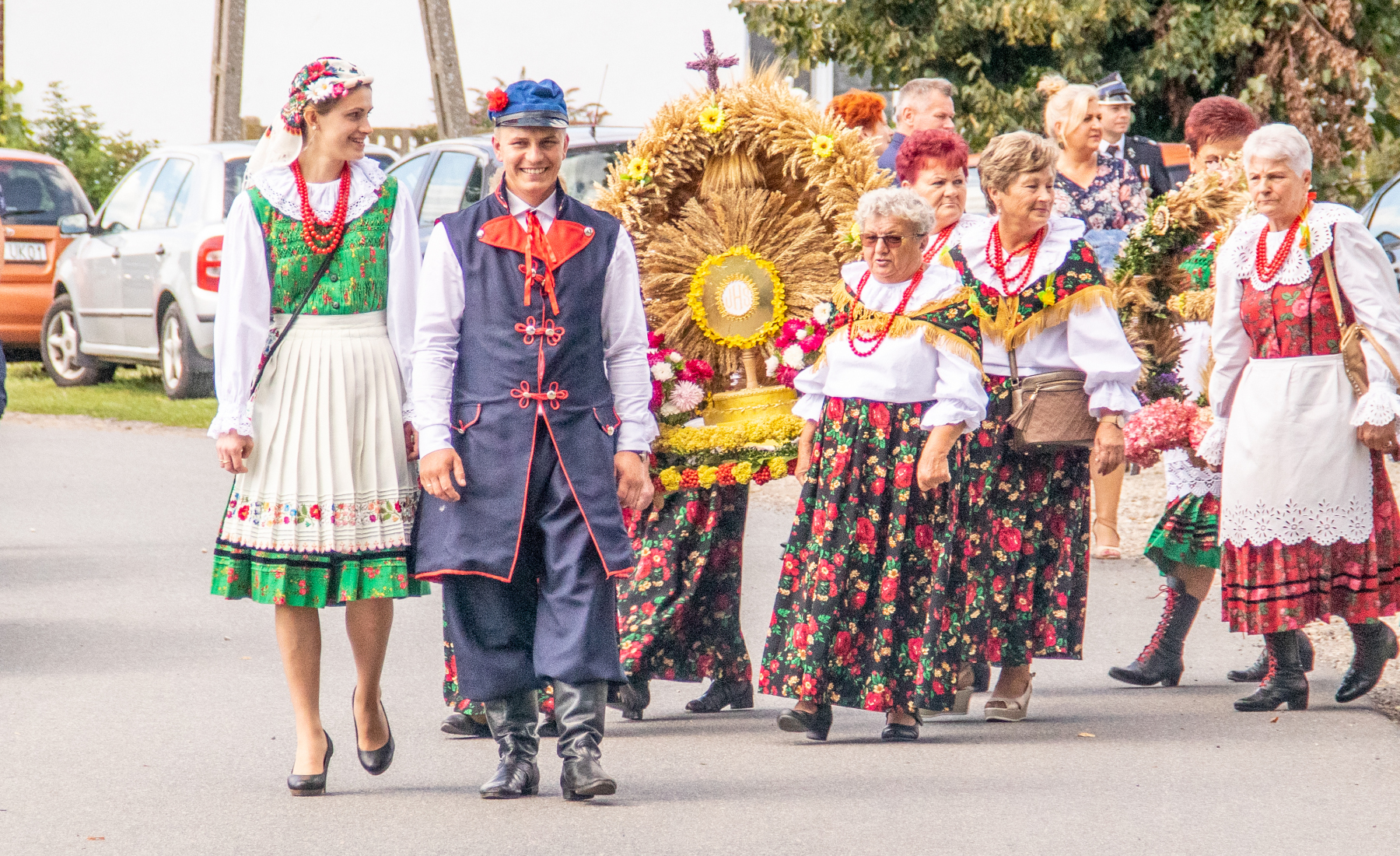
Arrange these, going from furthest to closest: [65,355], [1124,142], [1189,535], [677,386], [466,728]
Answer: [65,355] → [1124,142] → [1189,535] → [677,386] → [466,728]

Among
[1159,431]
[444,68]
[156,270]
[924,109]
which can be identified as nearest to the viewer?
[1159,431]

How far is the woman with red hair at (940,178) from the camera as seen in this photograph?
6.09 meters

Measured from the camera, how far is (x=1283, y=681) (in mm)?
6109

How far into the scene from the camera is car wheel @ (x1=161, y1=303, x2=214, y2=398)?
583 inches

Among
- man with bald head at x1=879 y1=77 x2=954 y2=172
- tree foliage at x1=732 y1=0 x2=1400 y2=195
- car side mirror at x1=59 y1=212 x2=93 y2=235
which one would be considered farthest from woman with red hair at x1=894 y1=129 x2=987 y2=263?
car side mirror at x1=59 y1=212 x2=93 y2=235

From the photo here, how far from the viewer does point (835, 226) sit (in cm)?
609

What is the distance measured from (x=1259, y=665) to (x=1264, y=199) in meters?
1.79

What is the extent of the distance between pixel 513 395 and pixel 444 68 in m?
Result: 14.2

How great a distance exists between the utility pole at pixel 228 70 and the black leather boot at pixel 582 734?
16531 mm

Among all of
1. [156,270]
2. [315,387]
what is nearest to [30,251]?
[156,270]

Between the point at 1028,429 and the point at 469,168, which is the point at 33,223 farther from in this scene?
the point at 1028,429

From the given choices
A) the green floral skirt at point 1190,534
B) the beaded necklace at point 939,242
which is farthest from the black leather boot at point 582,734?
the green floral skirt at point 1190,534

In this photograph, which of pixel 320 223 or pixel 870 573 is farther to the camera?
pixel 870 573

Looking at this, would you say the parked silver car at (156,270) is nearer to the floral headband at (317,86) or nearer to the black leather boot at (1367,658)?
the floral headband at (317,86)
